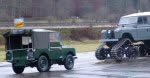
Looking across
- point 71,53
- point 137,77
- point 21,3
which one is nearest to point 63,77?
point 137,77

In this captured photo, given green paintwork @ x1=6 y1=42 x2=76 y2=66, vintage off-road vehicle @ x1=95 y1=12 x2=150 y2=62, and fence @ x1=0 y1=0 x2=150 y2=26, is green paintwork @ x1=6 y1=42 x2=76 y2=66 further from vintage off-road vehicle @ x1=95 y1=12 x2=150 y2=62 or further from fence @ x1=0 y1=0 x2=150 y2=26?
fence @ x1=0 y1=0 x2=150 y2=26

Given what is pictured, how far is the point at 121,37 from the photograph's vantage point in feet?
91.1

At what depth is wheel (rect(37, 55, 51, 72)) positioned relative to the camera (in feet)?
73.8

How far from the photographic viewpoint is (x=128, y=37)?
28.0m

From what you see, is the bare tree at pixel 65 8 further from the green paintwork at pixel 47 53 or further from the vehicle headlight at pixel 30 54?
the vehicle headlight at pixel 30 54

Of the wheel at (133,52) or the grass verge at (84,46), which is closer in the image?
the wheel at (133,52)

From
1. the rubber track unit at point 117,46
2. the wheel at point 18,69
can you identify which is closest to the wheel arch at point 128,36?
the rubber track unit at point 117,46

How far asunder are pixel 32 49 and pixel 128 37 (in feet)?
26.0

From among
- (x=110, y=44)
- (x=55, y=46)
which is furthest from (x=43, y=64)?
(x=110, y=44)

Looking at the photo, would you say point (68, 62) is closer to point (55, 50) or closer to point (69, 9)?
point (55, 50)

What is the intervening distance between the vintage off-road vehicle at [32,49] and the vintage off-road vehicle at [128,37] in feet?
14.4

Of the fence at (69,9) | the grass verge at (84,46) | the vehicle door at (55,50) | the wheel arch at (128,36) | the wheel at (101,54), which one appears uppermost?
the fence at (69,9)

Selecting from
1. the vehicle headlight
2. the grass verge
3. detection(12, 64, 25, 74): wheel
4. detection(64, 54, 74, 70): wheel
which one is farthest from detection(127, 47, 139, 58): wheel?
the grass verge

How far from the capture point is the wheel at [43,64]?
73.8 feet
